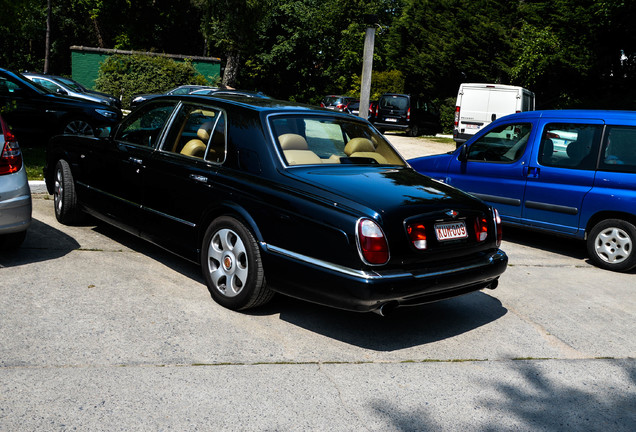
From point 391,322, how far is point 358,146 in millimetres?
1515

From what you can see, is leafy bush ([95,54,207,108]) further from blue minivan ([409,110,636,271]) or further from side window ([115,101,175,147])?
side window ([115,101,175,147])

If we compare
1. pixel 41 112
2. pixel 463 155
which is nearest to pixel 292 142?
pixel 463 155

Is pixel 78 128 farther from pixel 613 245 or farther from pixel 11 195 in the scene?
pixel 613 245

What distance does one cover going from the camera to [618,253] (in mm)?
7496

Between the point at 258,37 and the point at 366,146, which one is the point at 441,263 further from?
the point at 258,37

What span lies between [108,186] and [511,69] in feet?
98.0

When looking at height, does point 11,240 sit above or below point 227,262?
below

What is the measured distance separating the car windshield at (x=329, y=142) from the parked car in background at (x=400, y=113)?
2358 cm

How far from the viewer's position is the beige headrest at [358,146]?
5.60 metres

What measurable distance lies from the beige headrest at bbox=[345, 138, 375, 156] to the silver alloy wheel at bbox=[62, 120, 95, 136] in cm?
876

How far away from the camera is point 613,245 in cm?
754

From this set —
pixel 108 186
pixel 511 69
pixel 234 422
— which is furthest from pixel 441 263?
pixel 511 69

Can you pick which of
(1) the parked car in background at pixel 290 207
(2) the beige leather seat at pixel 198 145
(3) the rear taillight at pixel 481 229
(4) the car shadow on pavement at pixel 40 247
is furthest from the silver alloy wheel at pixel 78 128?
(3) the rear taillight at pixel 481 229

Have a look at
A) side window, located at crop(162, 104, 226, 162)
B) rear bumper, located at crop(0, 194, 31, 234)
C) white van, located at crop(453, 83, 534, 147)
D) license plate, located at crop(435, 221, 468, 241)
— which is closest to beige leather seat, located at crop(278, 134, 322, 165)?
side window, located at crop(162, 104, 226, 162)
